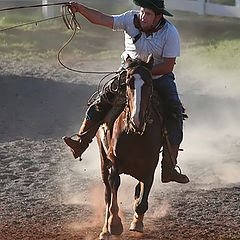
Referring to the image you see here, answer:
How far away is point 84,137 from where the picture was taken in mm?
8469

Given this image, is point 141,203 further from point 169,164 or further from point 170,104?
point 170,104

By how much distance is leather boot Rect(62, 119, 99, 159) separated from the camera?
327 inches

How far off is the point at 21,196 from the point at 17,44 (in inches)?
502

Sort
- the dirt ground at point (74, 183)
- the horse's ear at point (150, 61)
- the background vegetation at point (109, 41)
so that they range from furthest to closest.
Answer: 1. the background vegetation at point (109, 41)
2. the dirt ground at point (74, 183)
3. the horse's ear at point (150, 61)

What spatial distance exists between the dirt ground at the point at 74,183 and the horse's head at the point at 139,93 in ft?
6.19

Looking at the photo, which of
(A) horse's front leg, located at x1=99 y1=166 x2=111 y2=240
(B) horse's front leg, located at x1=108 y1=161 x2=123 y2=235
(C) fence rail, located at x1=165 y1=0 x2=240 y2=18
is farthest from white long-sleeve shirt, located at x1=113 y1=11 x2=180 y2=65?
(C) fence rail, located at x1=165 y1=0 x2=240 y2=18

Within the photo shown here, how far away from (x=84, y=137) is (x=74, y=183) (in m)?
2.63

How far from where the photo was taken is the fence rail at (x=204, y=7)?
83.6 ft

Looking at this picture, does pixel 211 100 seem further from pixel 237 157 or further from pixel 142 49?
pixel 142 49

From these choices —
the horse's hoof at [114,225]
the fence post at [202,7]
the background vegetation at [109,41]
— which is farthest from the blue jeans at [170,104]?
the fence post at [202,7]

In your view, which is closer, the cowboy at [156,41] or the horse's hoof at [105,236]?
the cowboy at [156,41]

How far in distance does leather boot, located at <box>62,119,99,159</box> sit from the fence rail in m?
17.6

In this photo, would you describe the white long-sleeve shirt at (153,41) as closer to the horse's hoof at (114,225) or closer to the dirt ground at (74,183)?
the horse's hoof at (114,225)

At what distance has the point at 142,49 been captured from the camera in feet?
25.0
